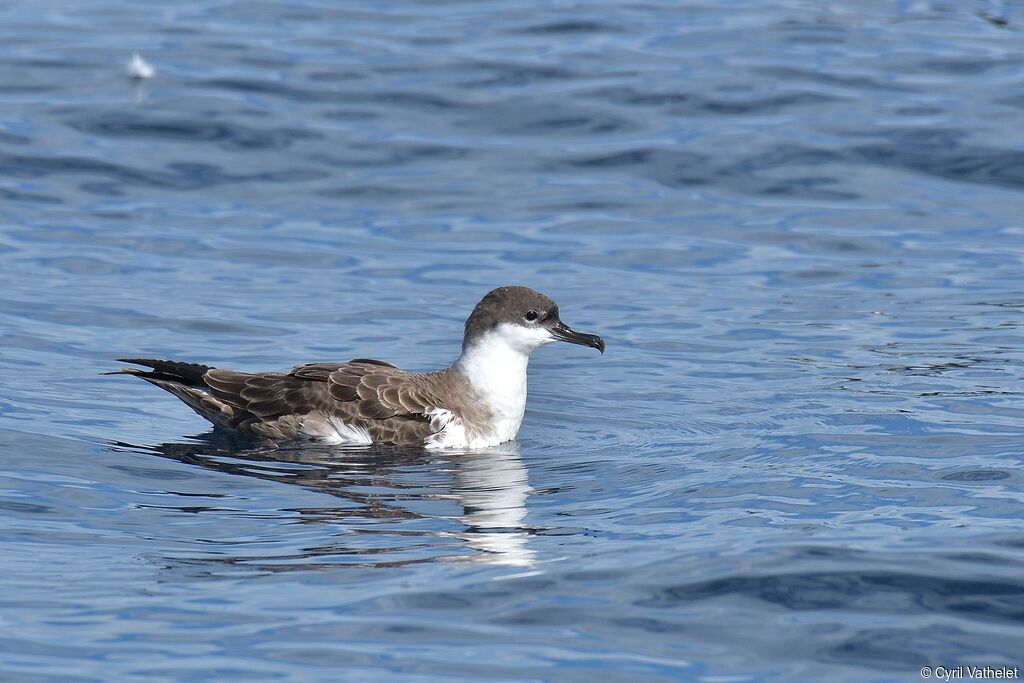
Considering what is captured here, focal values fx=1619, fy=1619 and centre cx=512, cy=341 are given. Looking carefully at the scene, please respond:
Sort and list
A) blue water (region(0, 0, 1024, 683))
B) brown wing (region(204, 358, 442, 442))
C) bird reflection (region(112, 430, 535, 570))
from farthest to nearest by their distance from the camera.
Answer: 1. brown wing (region(204, 358, 442, 442))
2. bird reflection (region(112, 430, 535, 570))
3. blue water (region(0, 0, 1024, 683))

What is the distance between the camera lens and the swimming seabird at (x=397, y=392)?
952 cm

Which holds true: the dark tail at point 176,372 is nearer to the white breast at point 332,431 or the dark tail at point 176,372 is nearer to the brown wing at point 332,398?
the brown wing at point 332,398

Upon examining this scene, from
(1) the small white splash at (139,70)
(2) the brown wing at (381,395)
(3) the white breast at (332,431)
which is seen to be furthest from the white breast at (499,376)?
(1) the small white splash at (139,70)

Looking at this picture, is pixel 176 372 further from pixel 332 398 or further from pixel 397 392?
pixel 397 392

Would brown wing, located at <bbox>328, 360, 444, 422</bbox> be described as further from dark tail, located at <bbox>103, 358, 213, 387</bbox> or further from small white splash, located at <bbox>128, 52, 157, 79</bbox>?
small white splash, located at <bbox>128, 52, 157, 79</bbox>

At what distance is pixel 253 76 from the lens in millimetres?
18469

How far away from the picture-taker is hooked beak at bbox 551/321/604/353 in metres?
9.87

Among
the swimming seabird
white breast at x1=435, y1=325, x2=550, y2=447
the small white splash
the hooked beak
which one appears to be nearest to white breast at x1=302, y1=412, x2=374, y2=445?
the swimming seabird

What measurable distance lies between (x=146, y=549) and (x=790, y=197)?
9.68 meters

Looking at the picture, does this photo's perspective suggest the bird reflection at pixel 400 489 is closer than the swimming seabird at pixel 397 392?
Yes

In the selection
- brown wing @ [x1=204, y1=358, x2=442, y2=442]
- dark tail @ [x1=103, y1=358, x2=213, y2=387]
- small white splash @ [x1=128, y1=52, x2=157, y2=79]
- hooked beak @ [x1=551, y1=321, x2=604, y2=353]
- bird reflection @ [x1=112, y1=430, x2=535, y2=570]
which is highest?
Answer: small white splash @ [x1=128, y1=52, x2=157, y2=79]

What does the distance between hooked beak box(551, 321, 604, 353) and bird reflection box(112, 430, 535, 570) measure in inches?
28.9

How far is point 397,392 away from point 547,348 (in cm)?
330

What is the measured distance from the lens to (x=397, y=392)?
9539 millimetres
